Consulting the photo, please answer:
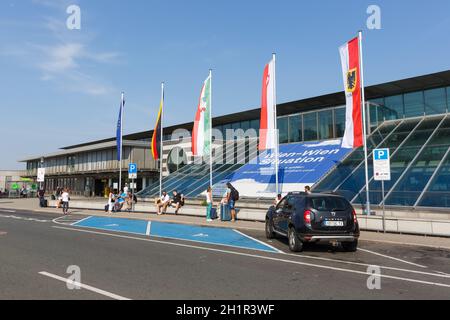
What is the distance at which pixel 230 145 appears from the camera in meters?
36.1

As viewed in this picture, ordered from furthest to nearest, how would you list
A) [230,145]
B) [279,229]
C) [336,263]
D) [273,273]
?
[230,145] → [279,229] → [336,263] → [273,273]

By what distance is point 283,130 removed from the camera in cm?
3186

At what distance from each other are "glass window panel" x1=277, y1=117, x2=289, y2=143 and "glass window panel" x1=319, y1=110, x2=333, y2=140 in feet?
11.0

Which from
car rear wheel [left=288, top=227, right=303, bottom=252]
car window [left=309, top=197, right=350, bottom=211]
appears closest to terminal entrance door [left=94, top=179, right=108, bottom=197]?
car rear wheel [left=288, top=227, right=303, bottom=252]

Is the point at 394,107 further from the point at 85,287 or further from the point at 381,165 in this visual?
the point at 85,287

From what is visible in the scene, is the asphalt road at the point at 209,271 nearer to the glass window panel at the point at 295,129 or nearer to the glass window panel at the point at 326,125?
the glass window panel at the point at 326,125

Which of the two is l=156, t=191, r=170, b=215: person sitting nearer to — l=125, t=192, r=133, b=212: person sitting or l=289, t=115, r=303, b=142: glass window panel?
l=125, t=192, r=133, b=212: person sitting

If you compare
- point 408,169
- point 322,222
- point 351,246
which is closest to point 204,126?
point 408,169

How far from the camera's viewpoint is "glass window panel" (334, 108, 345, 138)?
27594 millimetres

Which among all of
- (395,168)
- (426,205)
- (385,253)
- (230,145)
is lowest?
(385,253)

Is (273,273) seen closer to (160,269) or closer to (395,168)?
(160,269)

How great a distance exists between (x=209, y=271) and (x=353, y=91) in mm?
12374
